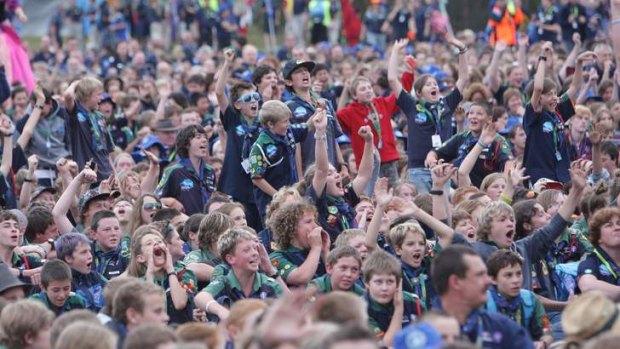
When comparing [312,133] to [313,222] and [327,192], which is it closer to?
[327,192]

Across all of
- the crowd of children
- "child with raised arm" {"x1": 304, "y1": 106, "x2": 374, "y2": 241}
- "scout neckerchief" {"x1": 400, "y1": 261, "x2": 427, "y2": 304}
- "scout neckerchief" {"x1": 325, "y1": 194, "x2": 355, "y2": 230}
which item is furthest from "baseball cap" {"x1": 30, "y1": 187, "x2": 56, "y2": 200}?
"scout neckerchief" {"x1": 400, "y1": 261, "x2": 427, "y2": 304}

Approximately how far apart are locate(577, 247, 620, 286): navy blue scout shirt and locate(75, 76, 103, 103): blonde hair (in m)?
6.40

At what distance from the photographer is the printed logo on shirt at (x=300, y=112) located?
1383 cm

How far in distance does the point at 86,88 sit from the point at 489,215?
19.8 ft

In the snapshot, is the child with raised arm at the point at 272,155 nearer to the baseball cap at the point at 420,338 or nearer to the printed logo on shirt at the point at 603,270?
the printed logo on shirt at the point at 603,270

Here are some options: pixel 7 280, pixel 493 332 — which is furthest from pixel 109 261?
pixel 493 332

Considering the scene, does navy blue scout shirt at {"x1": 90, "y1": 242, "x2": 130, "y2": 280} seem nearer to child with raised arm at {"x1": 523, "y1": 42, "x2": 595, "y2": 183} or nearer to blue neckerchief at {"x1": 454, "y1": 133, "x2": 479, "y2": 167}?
blue neckerchief at {"x1": 454, "y1": 133, "x2": 479, "y2": 167}

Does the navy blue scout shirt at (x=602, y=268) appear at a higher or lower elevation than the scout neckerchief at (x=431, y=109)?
lower

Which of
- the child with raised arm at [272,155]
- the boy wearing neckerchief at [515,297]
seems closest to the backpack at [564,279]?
the boy wearing neckerchief at [515,297]

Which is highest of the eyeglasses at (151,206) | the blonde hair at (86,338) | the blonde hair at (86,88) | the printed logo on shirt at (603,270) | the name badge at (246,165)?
the blonde hair at (86,88)

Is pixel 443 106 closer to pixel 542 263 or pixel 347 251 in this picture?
pixel 542 263

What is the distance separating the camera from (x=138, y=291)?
8.36 metres

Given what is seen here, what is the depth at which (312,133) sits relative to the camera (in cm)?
1412

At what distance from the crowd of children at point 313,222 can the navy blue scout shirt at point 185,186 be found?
0.06 ft
